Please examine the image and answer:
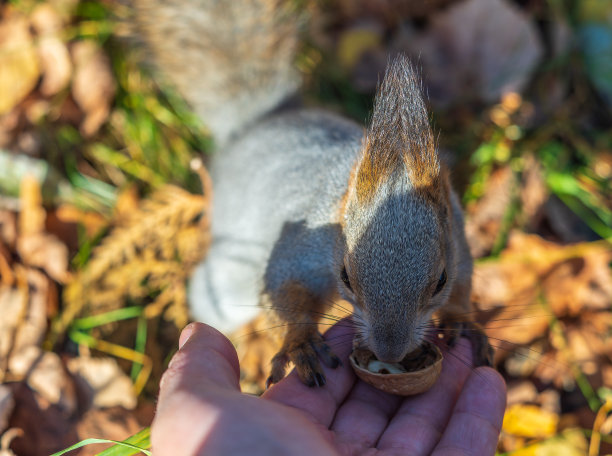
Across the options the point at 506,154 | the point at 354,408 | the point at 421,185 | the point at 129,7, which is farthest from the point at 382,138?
the point at 129,7

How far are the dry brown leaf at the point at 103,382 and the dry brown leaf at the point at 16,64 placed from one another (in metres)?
1.05

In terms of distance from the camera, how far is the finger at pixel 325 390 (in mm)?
1264

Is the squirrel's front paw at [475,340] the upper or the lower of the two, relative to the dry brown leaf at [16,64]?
lower

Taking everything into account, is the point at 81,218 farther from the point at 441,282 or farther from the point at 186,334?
the point at 441,282

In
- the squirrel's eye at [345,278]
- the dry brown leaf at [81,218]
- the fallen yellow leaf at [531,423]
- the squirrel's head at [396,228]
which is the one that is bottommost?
the fallen yellow leaf at [531,423]

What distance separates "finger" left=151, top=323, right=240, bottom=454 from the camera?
0.95m

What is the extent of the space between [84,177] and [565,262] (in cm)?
184

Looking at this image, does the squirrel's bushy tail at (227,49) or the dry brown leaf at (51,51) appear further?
the dry brown leaf at (51,51)

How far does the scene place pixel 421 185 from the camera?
1.20 meters

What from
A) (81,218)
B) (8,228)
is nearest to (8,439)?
(8,228)

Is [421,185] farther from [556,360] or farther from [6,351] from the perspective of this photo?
[6,351]

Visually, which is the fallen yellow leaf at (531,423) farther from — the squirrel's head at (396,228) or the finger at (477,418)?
the squirrel's head at (396,228)

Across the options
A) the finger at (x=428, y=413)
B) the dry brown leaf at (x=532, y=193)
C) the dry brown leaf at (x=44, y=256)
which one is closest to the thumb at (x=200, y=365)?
the finger at (x=428, y=413)

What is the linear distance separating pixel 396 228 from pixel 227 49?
1.30 m
